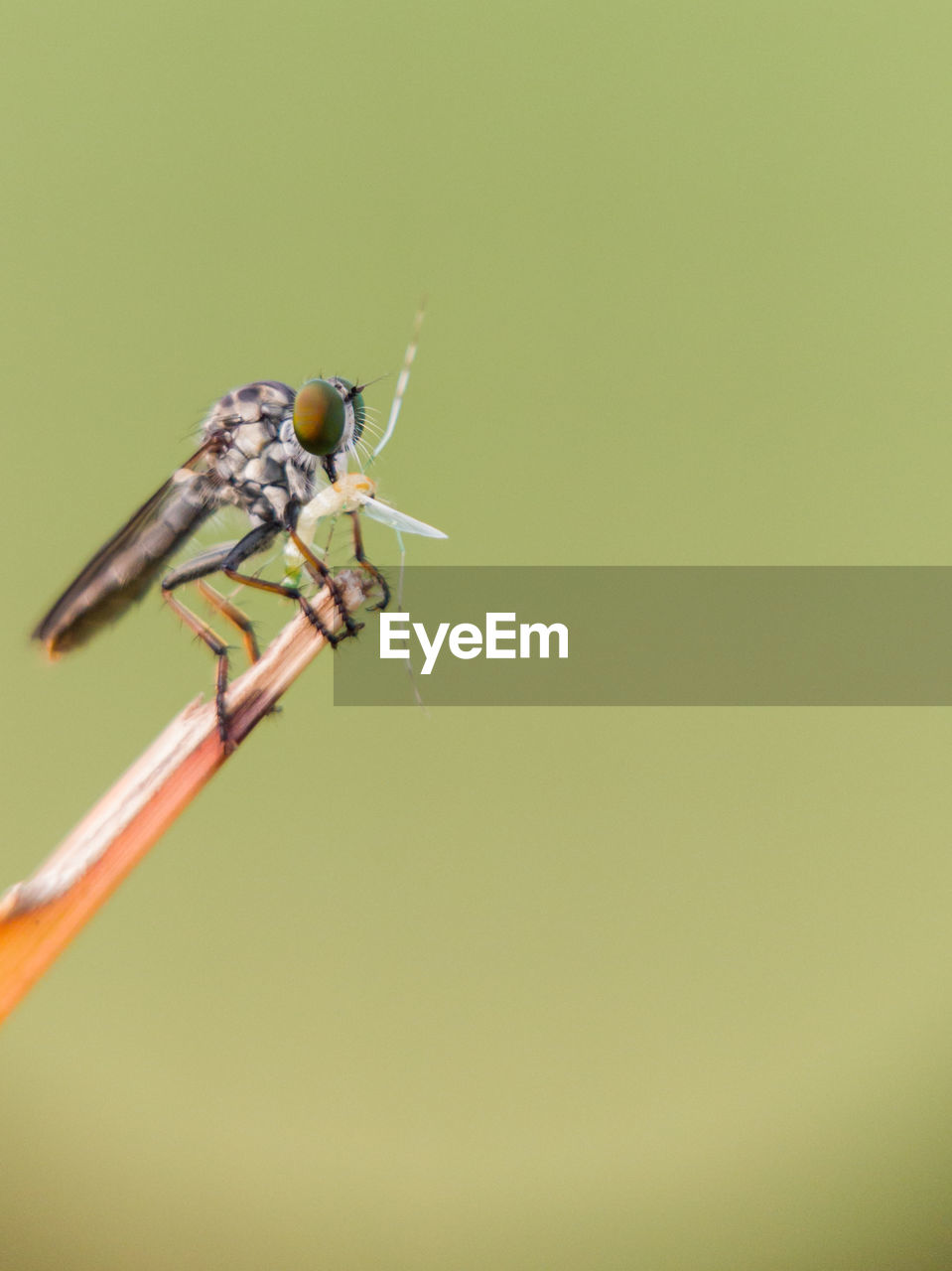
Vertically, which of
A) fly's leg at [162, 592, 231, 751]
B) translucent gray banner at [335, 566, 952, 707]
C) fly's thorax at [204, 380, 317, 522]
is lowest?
fly's leg at [162, 592, 231, 751]

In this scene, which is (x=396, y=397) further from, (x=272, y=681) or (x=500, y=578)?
(x=272, y=681)

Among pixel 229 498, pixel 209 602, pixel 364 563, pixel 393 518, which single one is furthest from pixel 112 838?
pixel 229 498

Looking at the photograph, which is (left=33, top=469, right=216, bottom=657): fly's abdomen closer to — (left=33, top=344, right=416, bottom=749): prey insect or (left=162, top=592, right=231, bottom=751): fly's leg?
(left=33, top=344, right=416, bottom=749): prey insect

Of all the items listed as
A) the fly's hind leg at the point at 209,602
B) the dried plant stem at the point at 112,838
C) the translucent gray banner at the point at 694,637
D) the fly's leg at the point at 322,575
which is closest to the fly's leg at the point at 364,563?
the fly's leg at the point at 322,575

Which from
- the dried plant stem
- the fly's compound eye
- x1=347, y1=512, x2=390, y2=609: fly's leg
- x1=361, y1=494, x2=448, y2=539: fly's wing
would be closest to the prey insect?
the fly's compound eye

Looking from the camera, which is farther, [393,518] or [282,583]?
[282,583]

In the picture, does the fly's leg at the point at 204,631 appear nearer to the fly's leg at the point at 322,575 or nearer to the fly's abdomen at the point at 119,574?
the fly's abdomen at the point at 119,574

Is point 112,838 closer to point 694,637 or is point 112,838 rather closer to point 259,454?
point 259,454
